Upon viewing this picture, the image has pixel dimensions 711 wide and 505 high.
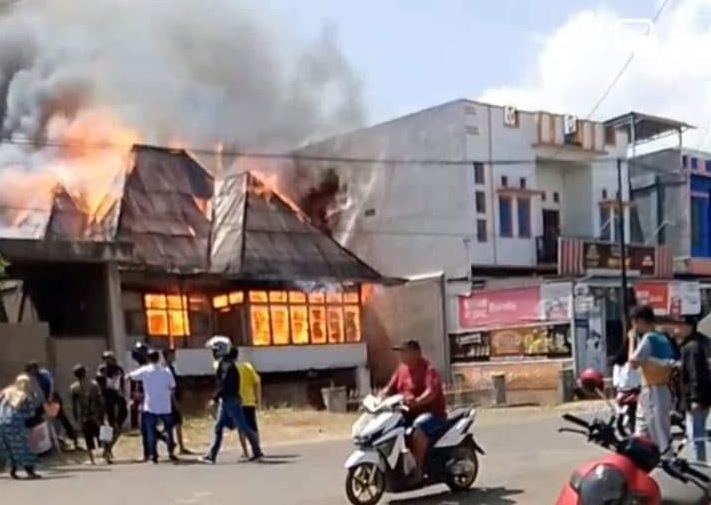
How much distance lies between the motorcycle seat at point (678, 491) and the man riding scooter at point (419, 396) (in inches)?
185

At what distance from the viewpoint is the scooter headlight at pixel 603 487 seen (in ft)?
15.5

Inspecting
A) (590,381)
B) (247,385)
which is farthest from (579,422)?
(247,385)

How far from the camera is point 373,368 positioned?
1428 inches

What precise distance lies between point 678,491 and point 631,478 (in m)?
0.47

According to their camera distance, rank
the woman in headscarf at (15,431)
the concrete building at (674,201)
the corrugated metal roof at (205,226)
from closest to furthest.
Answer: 1. the woman in headscarf at (15,431)
2. the corrugated metal roof at (205,226)
3. the concrete building at (674,201)

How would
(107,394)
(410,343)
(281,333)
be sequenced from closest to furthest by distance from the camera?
(410,343) → (107,394) → (281,333)

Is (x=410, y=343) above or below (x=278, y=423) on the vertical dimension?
above

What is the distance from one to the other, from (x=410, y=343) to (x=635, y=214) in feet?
108

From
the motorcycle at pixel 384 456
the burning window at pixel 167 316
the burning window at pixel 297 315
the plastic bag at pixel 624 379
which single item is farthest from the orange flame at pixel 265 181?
the motorcycle at pixel 384 456

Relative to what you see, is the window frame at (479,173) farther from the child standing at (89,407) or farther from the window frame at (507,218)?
the child standing at (89,407)

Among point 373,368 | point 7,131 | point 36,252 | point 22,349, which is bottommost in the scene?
point 373,368

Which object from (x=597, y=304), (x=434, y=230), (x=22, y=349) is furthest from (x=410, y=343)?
(x=434, y=230)

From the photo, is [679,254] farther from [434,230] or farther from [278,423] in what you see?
[278,423]

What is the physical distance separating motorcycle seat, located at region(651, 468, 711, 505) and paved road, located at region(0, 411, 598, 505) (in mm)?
4720
